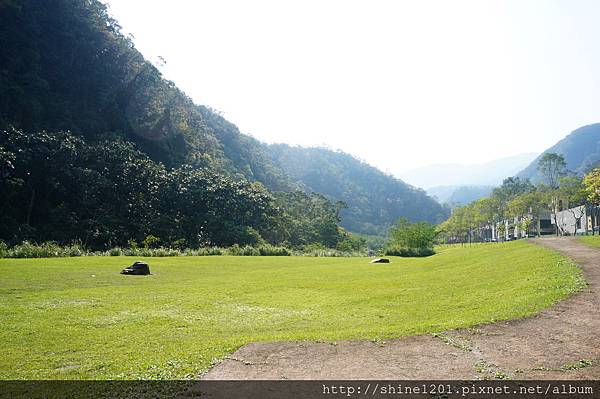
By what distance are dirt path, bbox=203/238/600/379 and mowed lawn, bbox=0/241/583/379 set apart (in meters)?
0.70

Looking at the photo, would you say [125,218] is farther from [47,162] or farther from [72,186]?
[47,162]

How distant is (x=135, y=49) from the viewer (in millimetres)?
89750

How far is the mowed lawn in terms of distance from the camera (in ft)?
29.1

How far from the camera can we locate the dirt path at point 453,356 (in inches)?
291

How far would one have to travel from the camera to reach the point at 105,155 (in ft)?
194

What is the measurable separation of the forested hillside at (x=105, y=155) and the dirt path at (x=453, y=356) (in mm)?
47240

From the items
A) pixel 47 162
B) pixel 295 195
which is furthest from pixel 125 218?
pixel 295 195

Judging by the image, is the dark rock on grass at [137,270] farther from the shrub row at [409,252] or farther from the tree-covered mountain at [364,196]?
the tree-covered mountain at [364,196]

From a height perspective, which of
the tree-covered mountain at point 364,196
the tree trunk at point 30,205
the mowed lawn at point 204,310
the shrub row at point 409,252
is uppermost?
the tree-covered mountain at point 364,196

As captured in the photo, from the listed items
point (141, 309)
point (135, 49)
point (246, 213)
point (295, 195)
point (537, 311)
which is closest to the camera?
point (537, 311)

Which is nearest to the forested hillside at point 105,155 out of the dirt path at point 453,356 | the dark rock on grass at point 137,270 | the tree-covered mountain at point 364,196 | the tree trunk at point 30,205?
the tree trunk at point 30,205

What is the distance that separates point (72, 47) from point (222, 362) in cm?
8595

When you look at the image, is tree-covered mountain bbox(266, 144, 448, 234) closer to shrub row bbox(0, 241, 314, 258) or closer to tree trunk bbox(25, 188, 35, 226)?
shrub row bbox(0, 241, 314, 258)

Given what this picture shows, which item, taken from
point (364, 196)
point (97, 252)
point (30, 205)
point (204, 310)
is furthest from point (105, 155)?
point (364, 196)
